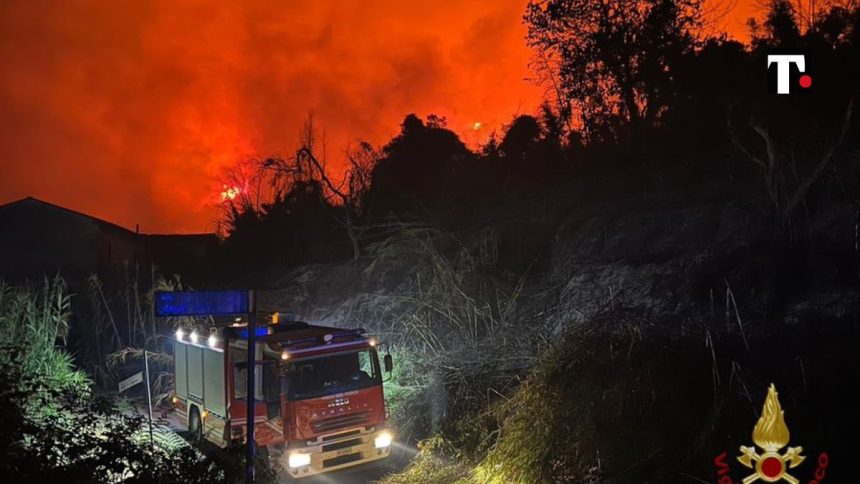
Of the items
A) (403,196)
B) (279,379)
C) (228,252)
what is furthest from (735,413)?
(228,252)

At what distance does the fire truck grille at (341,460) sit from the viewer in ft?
29.9

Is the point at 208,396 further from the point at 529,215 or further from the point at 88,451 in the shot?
the point at 529,215

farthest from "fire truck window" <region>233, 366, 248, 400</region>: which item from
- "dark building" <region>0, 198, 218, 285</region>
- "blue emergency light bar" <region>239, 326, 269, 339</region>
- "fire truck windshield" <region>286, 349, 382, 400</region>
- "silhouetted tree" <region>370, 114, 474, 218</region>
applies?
"dark building" <region>0, 198, 218, 285</region>

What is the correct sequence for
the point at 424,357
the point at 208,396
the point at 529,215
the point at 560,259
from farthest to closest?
the point at 529,215 → the point at 560,259 → the point at 424,357 → the point at 208,396

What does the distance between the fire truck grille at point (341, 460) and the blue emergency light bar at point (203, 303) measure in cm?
402

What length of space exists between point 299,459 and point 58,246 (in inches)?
1049

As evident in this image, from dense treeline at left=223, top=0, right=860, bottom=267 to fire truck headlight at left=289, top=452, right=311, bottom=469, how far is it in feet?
29.7

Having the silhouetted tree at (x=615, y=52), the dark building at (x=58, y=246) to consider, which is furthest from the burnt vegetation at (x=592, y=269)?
the dark building at (x=58, y=246)

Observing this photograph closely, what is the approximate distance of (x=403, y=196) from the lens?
976 inches

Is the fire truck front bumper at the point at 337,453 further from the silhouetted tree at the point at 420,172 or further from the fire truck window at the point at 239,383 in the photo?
the silhouetted tree at the point at 420,172

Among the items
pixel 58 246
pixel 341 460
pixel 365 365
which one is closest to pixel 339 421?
Answer: pixel 341 460

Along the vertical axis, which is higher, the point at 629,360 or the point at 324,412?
the point at 629,360

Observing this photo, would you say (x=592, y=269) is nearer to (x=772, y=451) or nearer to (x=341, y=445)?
(x=341, y=445)

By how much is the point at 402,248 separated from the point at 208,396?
814 cm
